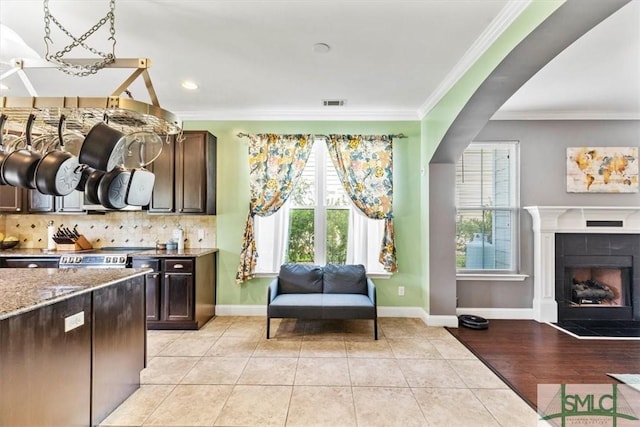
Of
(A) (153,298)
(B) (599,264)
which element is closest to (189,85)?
(A) (153,298)

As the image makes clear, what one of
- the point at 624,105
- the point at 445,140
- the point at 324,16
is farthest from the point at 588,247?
the point at 324,16

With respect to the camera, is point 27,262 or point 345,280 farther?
point 345,280

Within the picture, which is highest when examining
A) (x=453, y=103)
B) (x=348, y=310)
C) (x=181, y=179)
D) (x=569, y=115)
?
(x=569, y=115)

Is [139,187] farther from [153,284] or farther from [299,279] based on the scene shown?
[299,279]

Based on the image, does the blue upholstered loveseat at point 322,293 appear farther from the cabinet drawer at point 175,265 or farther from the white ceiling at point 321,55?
the white ceiling at point 321,55

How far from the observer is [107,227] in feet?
14.2

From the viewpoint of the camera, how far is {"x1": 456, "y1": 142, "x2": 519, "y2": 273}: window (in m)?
4.33

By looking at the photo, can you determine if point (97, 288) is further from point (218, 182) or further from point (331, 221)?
point (331, 221)

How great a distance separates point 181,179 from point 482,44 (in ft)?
11.8

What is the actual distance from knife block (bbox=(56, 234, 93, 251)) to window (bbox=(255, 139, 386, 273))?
2275mm

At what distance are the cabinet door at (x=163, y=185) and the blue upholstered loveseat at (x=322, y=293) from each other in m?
1.72

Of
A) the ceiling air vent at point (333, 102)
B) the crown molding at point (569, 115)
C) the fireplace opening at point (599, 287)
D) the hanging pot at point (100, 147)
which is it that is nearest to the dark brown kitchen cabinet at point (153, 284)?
the hanging pot at point (100, 147)

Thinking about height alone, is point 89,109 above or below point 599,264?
above

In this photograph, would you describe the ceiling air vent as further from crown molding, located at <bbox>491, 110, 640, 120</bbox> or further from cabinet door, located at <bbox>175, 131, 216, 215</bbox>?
crown molding, located at <bbox>491, 110, 640, 120</bbox>
